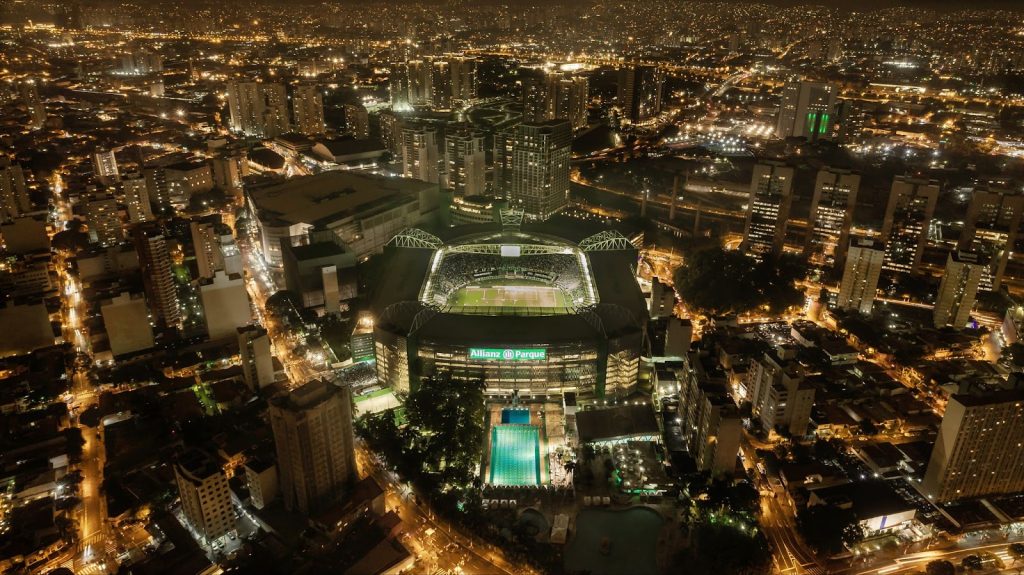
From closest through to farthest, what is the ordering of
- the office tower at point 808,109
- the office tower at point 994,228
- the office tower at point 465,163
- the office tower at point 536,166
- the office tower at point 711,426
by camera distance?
the office tower at point 711,426, the office tower at point 994,228, the office tower at point 536,166, the office tower at point 465,163, the office tower at point 808,109

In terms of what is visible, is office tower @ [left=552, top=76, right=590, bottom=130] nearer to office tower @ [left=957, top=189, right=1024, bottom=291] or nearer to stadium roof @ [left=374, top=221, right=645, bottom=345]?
stadium roof @ [left=374, top=221, right=645, bottom=345]

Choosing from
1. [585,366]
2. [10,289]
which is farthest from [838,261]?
[10,289]

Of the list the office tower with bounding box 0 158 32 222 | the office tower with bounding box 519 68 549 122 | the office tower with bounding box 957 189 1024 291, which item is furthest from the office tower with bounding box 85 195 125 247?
the office tower with bounding box 957 189 1024 291

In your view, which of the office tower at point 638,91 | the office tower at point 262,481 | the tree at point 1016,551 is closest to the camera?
the tree at point 1016,551

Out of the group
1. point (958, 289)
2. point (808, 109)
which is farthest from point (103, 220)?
point (808, 109)

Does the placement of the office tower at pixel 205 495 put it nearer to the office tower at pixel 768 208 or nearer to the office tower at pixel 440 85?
the office tower at pixel 768 208

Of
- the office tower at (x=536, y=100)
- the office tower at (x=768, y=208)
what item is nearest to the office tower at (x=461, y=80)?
the office tower at (x=536, y=100)

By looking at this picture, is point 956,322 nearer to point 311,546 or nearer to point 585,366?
point 585,366
